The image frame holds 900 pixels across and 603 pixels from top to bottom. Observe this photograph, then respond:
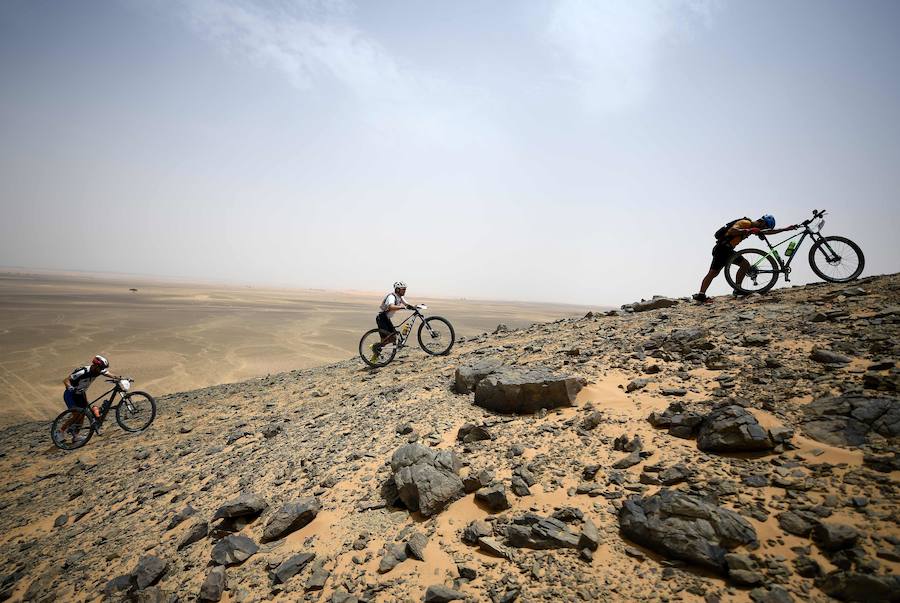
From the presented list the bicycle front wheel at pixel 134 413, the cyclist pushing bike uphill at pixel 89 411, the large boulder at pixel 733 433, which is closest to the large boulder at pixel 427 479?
the large boulder at pixel 733 433

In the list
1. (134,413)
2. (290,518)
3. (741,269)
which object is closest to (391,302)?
(290,518)

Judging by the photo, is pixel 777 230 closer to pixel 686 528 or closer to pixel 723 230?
pixel 723 230

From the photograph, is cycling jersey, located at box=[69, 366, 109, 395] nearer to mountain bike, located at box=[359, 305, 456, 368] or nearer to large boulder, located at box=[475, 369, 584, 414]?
mountain bike, located at box=[359, 305, 456, 368]

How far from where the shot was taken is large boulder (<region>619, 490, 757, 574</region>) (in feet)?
9.17

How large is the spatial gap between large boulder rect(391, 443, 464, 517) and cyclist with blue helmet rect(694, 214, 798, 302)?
9439 millimetres

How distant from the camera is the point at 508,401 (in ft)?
19.3

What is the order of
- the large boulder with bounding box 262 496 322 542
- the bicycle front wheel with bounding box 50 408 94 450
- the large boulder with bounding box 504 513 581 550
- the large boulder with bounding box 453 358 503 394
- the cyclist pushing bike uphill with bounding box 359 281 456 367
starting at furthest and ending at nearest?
1. the cyclist pushing bike uphill with bounding box 359 281 456 367
2. the bicycle front wheel with bounding box 50 408 94 450
3. the large boulder with bounding box 453 358 503 394
4. the large boulder with bounding box 262 496 322 542
5. the large boulder with bounding box 504 513 581 550

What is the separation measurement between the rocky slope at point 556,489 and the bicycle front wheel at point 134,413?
2340 millimetres

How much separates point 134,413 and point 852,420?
52.7 ft

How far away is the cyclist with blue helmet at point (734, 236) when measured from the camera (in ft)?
29.9

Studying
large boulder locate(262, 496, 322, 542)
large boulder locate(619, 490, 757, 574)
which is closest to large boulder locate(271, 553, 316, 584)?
large boulder locate(262, 496, 322, 542)

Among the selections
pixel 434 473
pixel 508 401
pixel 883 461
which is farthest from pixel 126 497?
pixel 883 461

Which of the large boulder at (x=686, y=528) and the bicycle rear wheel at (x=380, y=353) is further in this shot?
the bicycle rear wheel at (x=380, y=353)

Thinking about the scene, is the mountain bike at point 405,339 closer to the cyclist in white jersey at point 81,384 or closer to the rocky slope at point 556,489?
the rocky slope at point 556,489
